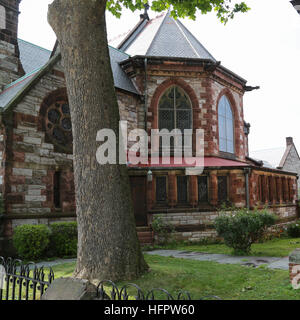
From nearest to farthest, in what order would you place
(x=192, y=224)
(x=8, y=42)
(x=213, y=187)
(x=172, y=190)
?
(x=8, y=42), (x=192, y=224), (x=172, y=190), (x=213, y=187)

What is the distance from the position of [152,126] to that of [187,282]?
11.1m

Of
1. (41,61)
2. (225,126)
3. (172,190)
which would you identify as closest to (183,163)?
(172,190)

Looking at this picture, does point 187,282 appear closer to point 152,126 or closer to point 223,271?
point 223,271

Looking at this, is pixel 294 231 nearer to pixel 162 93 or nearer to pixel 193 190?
pixel 193 190

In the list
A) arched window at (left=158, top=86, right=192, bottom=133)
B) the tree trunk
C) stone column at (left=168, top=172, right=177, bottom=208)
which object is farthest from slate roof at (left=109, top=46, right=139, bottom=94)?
the tree trunk

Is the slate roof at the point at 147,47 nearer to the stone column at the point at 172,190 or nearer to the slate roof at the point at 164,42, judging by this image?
the slate roof at the point at 164,42

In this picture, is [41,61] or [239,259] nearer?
[239,259]

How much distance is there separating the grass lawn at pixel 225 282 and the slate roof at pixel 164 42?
12920mm

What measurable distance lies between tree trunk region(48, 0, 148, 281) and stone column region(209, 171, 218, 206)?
7.99m

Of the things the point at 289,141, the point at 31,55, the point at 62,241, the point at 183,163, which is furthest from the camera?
the point at 289,141

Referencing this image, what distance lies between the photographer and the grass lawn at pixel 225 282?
18.4 feet

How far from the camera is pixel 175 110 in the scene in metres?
17.1

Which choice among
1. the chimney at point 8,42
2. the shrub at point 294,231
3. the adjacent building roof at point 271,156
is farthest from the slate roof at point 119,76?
the adjacent building roof at point 271,156

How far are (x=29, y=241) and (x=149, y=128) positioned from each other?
28.1 ft
